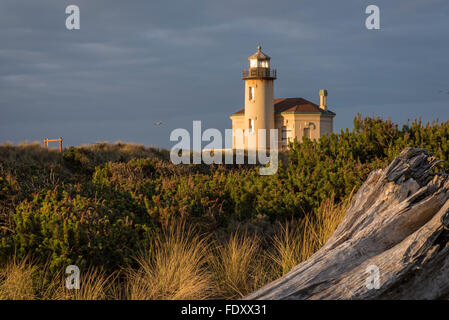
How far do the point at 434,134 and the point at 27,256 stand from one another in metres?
9.23

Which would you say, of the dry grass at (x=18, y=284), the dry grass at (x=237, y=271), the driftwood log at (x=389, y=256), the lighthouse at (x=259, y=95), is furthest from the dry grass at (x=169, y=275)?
the lighthouse at (x=259, y=95)

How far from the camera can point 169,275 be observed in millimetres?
5926

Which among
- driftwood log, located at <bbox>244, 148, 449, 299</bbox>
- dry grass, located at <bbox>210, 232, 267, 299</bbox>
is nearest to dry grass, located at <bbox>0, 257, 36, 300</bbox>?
dry grass, located at <bbox>210, 232, 267, 299</bbox>

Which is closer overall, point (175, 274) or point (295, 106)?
point (175, 274)

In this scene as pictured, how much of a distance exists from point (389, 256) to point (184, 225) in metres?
3.56

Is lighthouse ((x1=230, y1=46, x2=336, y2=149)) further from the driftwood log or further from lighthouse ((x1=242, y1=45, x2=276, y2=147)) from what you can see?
the driftwood log

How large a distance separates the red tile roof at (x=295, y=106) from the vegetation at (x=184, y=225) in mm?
38803

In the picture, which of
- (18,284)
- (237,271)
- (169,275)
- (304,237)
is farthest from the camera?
(304,237)

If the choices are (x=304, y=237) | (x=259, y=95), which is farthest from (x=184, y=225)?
(x=259, y=95)

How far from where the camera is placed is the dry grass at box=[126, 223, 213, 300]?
5.63m

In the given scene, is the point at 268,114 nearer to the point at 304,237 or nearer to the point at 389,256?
the point at 304,237

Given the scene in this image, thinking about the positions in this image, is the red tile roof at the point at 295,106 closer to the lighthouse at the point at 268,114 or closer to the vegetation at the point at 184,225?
the lighthouse at the point at 268,114
